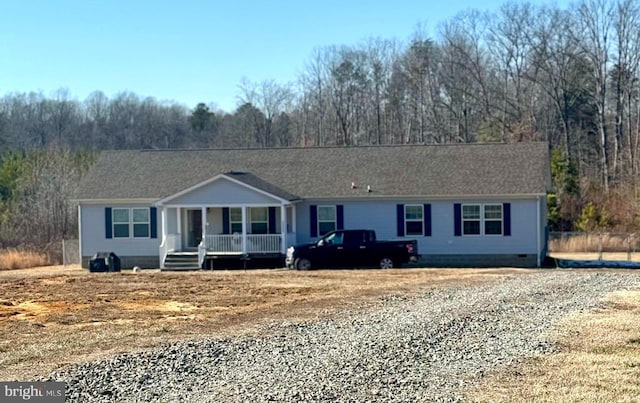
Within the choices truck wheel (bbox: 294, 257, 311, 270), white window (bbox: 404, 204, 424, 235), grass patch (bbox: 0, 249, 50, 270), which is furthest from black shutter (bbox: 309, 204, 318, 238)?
grass patch (bbox: 0, 249, 50, 270)

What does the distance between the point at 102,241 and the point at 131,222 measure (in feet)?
4.51

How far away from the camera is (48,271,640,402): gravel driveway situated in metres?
10.5

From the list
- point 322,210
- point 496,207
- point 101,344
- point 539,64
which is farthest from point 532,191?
point 539,64

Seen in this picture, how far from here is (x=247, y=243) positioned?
109 ft

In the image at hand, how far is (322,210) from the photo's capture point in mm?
34438

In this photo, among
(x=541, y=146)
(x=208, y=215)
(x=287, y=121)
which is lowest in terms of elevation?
(x=208, y=215)

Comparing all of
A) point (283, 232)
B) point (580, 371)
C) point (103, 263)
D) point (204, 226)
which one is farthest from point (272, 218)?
point (580, 371)

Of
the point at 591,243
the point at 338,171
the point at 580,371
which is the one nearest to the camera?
the point at 580,371

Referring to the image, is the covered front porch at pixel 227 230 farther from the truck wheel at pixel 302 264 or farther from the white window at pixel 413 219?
the white window at pixel 413 219

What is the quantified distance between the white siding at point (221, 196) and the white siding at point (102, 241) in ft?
6.44

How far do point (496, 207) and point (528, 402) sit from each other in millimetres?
23556

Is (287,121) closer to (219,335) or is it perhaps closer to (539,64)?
(539,64)

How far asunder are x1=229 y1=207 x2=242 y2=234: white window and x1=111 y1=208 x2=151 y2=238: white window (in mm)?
3285

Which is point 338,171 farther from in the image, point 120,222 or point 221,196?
point 120,222
